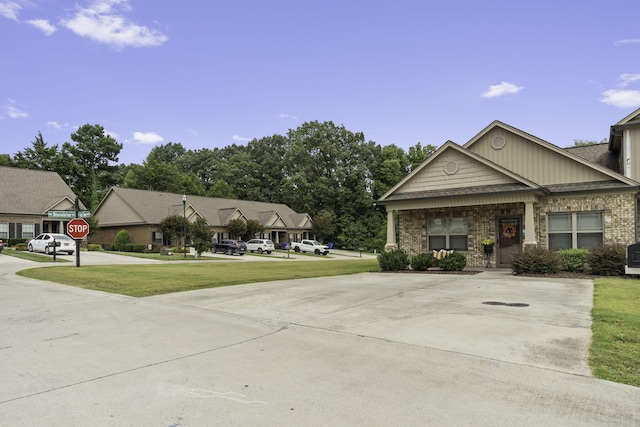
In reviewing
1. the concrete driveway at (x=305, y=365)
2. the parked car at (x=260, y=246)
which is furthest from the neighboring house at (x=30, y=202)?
the concrete driveway at (x=305, y=365)

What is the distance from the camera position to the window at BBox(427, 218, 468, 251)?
70.6ft

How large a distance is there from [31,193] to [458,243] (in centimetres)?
4440

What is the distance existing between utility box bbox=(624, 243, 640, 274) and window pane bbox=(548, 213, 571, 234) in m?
4.38

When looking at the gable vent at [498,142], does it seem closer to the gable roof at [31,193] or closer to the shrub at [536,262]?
the shrub at [536,262]

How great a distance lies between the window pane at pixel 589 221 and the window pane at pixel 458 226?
192 inches

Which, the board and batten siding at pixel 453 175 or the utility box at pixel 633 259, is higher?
the board and batten siding at pixel 453 175

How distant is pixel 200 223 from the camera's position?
35688 mm

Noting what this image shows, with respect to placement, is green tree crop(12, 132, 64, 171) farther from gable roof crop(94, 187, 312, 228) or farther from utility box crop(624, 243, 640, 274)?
utility box crop(624, 243, 640, 274)

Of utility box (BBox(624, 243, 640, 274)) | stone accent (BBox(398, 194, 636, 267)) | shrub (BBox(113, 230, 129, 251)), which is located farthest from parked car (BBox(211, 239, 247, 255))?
utility box (BBox(624, 243, 640, 274))

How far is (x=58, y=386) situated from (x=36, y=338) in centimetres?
281

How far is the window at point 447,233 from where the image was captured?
21516mm

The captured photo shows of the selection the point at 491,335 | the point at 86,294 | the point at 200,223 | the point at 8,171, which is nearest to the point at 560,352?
the point at 491,335

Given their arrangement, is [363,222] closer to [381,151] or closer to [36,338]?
[381,151]

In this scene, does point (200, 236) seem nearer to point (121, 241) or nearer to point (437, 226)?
point (121, 241)
